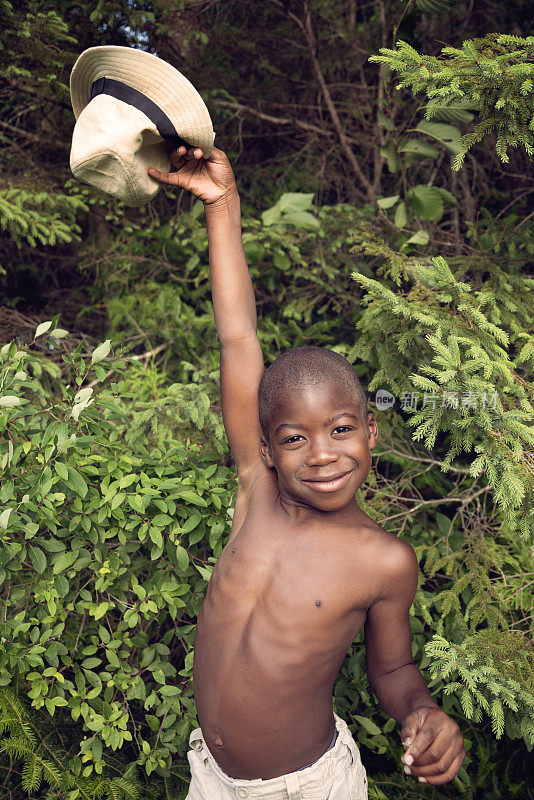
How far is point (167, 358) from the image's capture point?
3131mm

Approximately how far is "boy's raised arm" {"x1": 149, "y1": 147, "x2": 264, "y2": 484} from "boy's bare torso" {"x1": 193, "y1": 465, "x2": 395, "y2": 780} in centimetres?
25

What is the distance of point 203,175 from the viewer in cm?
182

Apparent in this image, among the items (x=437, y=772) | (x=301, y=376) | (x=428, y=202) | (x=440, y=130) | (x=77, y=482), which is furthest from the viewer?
(x=428, y=202)

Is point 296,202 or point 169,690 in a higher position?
point 296,202

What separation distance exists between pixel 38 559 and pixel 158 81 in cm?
142

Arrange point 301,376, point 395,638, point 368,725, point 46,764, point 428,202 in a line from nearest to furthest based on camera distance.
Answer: point 301,376
point 395,638
point 46,764
point 368,725
point 428,202

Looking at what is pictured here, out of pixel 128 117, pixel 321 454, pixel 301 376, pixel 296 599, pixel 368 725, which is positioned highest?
pixel 128 117

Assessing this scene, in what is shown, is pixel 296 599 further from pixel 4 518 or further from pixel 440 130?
pixel 440 130

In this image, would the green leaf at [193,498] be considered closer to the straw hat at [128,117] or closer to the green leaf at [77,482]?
the green leaf at [77,482]

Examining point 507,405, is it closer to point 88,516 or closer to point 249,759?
point 249,759

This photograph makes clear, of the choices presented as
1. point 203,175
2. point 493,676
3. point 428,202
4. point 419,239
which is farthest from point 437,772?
point 428,202

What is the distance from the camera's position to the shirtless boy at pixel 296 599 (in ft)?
5.10

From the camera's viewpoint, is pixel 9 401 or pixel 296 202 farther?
pixel 296 202

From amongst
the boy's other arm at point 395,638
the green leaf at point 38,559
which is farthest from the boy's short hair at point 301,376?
the green leaf at point 38,559
